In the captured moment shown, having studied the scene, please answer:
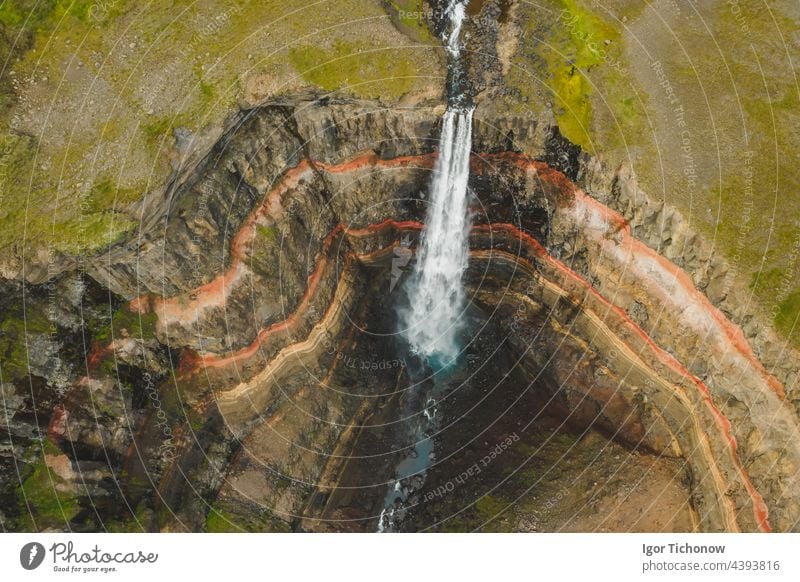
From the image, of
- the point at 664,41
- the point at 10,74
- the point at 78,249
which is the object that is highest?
the point at 664,41

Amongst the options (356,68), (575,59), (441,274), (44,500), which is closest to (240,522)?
(44,500)

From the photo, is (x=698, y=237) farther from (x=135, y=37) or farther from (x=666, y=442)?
(x=135, y=37)

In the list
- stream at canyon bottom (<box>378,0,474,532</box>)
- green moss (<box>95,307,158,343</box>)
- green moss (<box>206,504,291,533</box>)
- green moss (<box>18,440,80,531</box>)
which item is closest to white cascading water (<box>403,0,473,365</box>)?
stream at canyon bottom (<box>378,0,474,532</box>)

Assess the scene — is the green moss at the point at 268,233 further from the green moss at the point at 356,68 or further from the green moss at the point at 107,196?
the green moss at the point at 356,68

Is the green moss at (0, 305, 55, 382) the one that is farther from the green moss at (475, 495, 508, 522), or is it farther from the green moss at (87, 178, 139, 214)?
the green moss at (475, 495, 508, 522)

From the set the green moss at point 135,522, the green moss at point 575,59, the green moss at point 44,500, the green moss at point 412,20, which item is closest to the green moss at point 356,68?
the green moss at point 412,20

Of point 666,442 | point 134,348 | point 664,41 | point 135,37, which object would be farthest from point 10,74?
point 666,442

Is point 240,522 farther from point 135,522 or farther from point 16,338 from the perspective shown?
point 16,338
